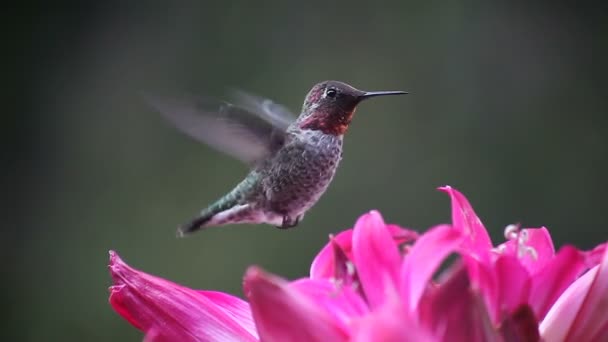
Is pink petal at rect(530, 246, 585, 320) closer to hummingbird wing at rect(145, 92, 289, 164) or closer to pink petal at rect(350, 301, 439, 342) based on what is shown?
pink petal at rect(350, 301, 439, 342)

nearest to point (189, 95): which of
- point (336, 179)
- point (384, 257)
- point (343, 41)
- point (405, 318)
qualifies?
point (384, 257)

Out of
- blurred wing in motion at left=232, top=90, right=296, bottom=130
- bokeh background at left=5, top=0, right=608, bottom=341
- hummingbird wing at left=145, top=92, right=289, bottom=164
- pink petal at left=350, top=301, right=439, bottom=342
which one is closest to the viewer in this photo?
pink petal at left=350, top=301, right=439, bottom=342

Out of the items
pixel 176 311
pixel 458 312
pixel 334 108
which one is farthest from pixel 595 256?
pixel 334 108

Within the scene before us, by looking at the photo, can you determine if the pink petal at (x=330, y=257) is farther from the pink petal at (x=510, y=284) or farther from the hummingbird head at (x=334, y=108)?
the hummingbird head at (x=334, y=108)

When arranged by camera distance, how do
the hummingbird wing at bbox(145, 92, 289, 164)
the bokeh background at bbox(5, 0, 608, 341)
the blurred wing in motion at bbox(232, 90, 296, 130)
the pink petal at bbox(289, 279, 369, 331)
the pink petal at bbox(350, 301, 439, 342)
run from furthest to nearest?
the bokeh background at bbox(5, 0, 608, 341) < the blurred wing in motion at bbox(232, 90, 296, 130) < the hummingbird wing at bbox(145, 92, 289, 164) < the pink petal at bbox(289, 279, 369, 331) < the pink petal at bbox(350, 301, 439, 342)

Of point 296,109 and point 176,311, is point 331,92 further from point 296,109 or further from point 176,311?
point 296,109

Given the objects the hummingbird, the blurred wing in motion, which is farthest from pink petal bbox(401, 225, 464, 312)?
the blurred wing in motion

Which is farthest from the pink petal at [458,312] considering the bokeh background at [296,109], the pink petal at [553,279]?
the bokeh background at [296,109]
